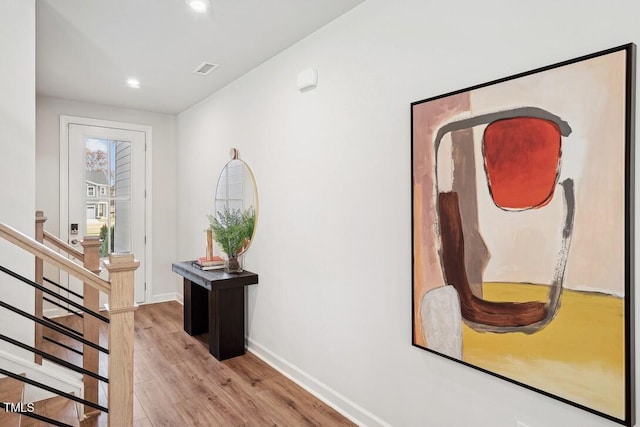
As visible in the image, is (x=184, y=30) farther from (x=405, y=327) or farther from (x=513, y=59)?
(x=405, y=327)

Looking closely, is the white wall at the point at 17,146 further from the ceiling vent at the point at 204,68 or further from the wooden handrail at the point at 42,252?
the ceiling vent at the point at 204,68

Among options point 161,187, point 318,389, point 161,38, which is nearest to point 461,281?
point 318,389

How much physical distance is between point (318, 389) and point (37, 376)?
1655mm

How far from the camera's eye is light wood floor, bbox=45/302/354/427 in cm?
240

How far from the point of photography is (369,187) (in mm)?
2258

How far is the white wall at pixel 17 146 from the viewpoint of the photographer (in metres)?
1.94

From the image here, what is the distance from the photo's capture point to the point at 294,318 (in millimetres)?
2934

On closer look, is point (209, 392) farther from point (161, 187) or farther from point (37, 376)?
point (161, 187)

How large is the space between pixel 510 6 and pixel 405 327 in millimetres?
1583

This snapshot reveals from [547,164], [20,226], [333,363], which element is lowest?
[333,363]

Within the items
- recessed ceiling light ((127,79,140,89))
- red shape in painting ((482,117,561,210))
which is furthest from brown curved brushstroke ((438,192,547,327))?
recessed ceiling light ((127,79,140,89))

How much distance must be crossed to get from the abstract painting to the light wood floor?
1.13m

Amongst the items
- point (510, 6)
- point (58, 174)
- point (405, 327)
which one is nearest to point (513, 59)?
point (510, 6)

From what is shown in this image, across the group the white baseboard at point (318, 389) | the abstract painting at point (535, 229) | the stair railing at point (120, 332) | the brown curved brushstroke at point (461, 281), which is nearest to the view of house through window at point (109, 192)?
the white baseboard at point (318, 389)
